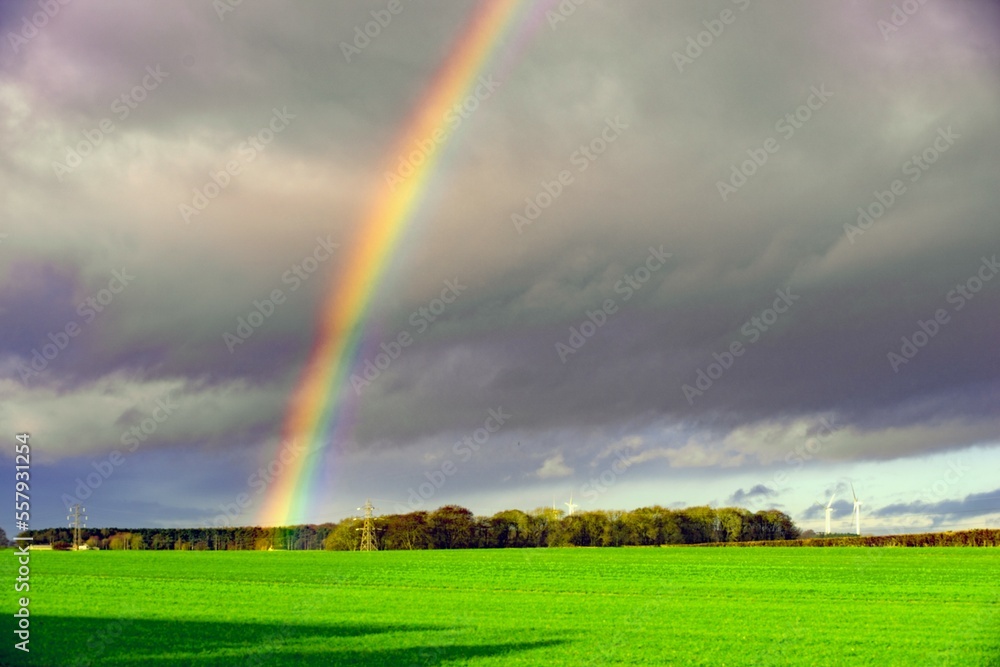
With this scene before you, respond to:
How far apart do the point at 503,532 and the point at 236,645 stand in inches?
6611

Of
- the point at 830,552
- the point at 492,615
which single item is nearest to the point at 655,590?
the point at 492,615

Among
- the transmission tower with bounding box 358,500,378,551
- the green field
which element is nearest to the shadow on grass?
the green field

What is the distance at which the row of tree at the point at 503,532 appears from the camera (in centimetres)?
18088

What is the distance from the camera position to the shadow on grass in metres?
25.6

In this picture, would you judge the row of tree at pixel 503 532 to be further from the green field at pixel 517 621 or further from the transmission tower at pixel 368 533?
the green field at pixel 517 621

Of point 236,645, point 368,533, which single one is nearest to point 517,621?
point 236,645

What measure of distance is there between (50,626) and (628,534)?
15624 centimetres

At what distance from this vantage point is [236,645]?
29094 mm

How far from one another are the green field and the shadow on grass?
69 mm

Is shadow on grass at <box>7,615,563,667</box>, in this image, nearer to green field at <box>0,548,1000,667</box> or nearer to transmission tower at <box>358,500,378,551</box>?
green field at <box>0,548,1000,667</box>

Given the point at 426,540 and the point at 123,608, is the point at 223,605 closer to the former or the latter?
the point at 123,608

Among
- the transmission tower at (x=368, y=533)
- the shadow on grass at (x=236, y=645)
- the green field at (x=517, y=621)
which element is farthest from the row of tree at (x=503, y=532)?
the shadow on grass at (x=236, y=645)

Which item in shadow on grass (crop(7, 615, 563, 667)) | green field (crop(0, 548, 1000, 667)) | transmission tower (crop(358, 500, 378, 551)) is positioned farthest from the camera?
transmission tower (crop(358, 500, 378, 551))

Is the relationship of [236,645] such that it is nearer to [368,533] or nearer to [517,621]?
[517,621]
